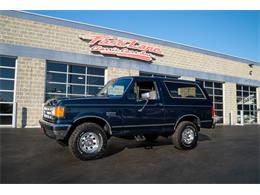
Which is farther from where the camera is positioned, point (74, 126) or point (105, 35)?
point (105, 35)

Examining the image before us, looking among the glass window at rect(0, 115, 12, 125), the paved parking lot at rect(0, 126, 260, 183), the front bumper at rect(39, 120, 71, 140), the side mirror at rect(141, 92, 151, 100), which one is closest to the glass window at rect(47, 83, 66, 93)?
the glass window at rect(0, 115, 12, 125)

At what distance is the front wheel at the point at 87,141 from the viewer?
16.1 ft

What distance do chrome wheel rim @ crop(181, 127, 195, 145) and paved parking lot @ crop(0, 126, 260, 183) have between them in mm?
383

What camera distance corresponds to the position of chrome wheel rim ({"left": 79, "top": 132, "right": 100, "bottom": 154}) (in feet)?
16.5

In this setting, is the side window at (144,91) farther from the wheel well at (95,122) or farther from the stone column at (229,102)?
the stone column at (229,102)

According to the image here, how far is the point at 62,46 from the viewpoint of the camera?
13039mm

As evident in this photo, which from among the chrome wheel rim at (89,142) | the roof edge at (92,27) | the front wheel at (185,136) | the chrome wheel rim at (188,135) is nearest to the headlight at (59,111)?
the chrome wheel rim at (89,142)

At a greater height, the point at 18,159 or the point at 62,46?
the point at 62,46

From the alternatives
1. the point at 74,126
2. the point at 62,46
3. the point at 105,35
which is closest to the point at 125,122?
the point at 74,126

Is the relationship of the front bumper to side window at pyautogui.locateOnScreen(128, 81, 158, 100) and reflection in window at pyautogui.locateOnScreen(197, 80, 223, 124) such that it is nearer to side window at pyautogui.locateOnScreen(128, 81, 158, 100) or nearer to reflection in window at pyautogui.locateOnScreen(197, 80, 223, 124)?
side window at pyautogui.locateOnScreen(128, 81, 158, 100)

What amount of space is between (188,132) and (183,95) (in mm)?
1195

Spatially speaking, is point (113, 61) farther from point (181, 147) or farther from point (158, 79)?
point (181, 147)

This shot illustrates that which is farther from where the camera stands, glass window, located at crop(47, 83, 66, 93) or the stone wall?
glass window, located at crop(47, 83, 66, 93)

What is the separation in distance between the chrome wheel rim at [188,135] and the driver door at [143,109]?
939 millimetres
